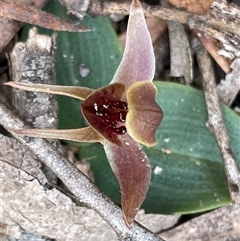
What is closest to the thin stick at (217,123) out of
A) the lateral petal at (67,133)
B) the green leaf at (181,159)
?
the green leaf at (181,159)

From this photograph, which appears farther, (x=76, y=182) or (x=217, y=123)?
(x=217, y=123)

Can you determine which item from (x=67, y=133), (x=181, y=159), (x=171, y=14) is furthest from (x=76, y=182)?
(x=171, y=14)

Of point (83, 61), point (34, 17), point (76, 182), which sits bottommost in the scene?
point (76, 182)

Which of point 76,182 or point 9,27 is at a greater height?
point 9,27

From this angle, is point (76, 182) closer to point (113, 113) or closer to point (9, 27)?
point (113, 113)

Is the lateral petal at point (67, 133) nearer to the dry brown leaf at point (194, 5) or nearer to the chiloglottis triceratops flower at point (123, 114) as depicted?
the chiloglottis triceratops flower at point (123, 114)

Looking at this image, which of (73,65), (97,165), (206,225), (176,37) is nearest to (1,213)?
(97,165)
